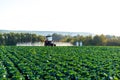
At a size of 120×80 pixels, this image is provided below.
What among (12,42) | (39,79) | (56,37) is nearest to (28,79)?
(39,79)

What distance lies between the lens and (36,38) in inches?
2783

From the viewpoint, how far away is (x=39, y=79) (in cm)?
1144

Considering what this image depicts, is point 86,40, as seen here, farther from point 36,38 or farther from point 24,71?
point 24,71

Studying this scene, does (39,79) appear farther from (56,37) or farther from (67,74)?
(56,37)

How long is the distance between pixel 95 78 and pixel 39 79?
201cm

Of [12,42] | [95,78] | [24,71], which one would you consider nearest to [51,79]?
[95,78]

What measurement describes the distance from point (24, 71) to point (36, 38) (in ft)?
188

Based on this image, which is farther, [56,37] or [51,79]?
[56,37]

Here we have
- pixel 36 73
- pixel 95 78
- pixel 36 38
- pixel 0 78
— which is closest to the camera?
pixel 0 78

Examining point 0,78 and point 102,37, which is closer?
point 0,78

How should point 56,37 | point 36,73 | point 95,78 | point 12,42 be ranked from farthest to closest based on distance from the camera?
1. point 56,37
2. point 12,42
3. point 36,73
4. point 95,78

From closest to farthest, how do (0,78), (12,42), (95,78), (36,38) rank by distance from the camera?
1. (0,78)
2. (95,78)
3. (12,42)
4. (36,38)

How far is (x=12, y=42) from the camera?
64.0 metres

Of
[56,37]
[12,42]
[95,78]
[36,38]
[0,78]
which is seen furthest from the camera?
[56,37]
